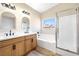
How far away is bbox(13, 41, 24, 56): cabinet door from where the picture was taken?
155 cm

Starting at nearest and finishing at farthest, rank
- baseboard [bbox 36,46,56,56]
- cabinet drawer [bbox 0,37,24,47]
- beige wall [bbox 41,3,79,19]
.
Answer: cabinet drawer [bbox 0,37,24,47] < beige wall [bbox 41,3,79,19] < baseboard [bbox 36,46,56,56]

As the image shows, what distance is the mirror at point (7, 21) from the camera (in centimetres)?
151

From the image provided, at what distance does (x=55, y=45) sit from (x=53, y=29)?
0.39 metres

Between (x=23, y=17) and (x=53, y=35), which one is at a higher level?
(x=23, y=17)

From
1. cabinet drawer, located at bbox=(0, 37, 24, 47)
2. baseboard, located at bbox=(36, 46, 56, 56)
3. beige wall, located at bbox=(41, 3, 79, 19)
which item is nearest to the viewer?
cabinet drawer, located at bbox=(0, 37, 24, 47)

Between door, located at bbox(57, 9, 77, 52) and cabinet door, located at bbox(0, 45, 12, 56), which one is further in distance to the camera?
door, located at bbox(57, 9, 77, 52)

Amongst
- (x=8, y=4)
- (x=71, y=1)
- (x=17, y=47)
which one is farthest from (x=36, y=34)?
(x=71, y=1)

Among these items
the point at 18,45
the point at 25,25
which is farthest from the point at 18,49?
the point at 25,25

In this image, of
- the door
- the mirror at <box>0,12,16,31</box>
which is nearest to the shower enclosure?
the door

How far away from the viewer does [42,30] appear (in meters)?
1.67

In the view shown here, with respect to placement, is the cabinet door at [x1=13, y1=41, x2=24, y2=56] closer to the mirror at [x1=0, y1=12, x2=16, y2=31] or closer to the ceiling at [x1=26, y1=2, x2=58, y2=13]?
the mirror at [x1=0, y1=12, x2=16, y2=31]

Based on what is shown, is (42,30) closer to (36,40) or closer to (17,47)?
(36,40)

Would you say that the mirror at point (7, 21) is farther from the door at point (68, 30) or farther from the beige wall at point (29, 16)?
the door at point (68, 30)

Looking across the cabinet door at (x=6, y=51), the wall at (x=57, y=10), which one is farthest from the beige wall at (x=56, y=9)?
the cabinet door at (x=6, y=51)
